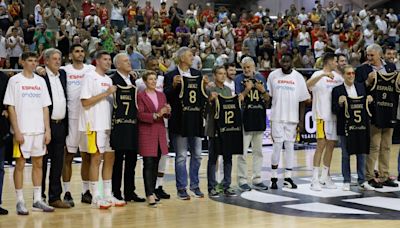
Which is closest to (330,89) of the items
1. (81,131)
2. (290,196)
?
(290,196)

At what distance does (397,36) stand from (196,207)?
765 inches

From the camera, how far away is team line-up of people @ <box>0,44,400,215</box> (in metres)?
8.97

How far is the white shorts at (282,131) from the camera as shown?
10805 mm

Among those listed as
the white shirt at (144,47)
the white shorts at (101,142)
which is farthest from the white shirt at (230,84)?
the white shirt at (144,47)

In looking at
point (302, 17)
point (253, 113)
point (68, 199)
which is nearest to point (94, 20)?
point (302, 17)

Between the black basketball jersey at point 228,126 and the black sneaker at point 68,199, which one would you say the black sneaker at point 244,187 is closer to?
the black basketball jersey at point 228,126

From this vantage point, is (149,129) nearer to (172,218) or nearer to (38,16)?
(172,218)

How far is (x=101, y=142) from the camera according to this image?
365 inches

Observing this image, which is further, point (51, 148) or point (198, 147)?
point (198, 147)

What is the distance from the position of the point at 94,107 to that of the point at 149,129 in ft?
2.68

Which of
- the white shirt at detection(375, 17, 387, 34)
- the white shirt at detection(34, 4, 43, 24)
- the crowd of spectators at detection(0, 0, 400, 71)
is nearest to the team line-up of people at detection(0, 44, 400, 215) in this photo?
the crowd of spectators at detection(0, 0, 400, 71)

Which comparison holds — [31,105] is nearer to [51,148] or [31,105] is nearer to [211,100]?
[51,148]

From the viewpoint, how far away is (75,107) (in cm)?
942

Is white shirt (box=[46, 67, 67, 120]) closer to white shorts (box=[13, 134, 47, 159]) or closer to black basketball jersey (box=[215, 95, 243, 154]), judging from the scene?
white shorts (box=[13, 134, 47, 159])
